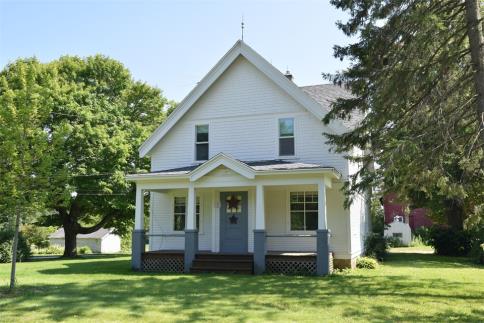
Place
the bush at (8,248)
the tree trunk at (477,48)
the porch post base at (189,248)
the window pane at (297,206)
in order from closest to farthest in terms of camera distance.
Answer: the tree trunk at (477,48), the porch post base at (189,248), the window pane at (297,206), the bush at (8,248)

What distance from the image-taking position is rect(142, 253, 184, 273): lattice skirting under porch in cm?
1642

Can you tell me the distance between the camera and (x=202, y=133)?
19.0 m

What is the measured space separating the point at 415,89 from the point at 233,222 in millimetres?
9019

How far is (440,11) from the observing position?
1025cm

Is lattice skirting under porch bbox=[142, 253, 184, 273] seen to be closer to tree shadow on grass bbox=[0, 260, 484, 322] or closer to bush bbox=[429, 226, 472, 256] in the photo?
tree shadow on grass bbox=[0, 260, 484, 322]

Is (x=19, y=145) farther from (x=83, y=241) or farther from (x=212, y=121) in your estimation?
(x=83, y=241)

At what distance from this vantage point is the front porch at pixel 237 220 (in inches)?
595

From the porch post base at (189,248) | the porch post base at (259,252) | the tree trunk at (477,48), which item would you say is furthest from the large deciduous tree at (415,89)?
the porch post base at (189,248)

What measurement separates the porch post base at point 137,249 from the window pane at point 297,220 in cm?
558

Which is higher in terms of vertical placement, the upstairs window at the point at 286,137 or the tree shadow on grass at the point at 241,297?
the upstairs window at the point at 286,137

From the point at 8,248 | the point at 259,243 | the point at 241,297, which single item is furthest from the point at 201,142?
the point at 8,248

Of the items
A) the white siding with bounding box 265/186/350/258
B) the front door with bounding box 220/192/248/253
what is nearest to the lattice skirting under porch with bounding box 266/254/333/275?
the white siding with bounding box 265/186/350/258

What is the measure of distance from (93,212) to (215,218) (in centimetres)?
1264

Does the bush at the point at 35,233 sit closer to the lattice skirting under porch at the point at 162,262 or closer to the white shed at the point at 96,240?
the white shed at the point at 96,240
